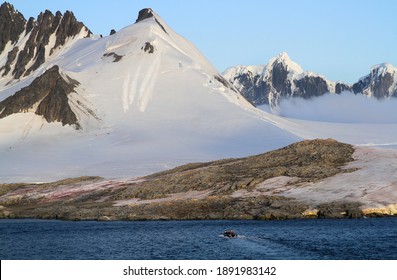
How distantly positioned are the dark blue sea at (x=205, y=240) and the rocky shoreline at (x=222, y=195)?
6662 millimetres

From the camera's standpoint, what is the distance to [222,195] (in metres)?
137

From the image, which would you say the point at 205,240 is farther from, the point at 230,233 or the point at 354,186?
the point at 354,186

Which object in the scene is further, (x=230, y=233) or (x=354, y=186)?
(x=354, y=186)

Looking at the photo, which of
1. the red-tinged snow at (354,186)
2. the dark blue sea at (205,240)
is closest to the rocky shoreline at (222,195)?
the red-tinged snow at (354,186)

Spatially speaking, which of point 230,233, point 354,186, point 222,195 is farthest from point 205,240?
point 354,186

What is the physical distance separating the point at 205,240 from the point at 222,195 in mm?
41896

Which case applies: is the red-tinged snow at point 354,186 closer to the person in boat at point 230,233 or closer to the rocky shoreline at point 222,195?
the rocky shoreline at point 222,195

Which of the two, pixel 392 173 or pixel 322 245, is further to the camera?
pixel 392 173

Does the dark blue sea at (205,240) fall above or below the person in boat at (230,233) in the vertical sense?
below

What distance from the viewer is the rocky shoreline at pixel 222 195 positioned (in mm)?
123188

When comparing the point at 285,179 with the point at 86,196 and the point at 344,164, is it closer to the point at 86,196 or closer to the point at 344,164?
the point at 344,164
